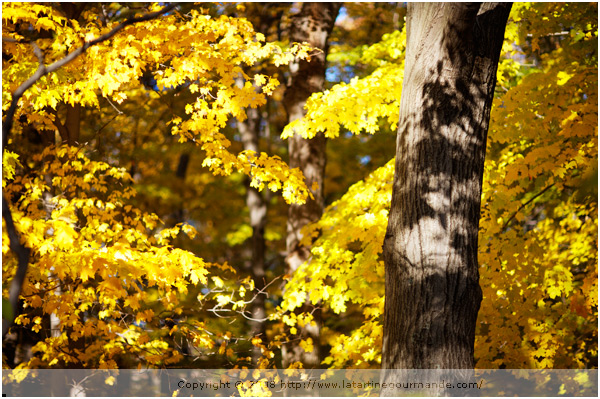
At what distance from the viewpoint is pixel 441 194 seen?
11.1 ft

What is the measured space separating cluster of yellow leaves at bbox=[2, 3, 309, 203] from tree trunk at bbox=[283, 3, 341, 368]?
6.88 ft

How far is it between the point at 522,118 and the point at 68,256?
5.42m

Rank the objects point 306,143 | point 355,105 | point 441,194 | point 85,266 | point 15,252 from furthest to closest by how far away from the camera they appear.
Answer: point 306,143 → point 355,105 → point 85,266 → point 441,194 → point 15,252

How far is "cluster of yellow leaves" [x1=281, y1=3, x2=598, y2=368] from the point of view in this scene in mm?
6355

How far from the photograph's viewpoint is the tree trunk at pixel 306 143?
8805 millimetres

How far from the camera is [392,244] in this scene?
3.55 meters

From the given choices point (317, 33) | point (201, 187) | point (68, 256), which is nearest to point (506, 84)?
point (317, 33)

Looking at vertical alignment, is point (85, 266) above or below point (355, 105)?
below

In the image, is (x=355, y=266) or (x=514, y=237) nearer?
(x=514, y=237)

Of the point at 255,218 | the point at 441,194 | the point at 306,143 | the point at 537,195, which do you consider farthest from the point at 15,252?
the point at 255,218

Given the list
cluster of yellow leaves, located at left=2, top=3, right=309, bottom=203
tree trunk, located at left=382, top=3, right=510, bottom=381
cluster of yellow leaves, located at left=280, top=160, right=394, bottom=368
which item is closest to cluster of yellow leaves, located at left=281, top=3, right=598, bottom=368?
cluster of yellow leaves, located at left=280, top=160, right=394, bottom=368

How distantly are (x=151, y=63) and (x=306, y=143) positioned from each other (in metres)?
3.49

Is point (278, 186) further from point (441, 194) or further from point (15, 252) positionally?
point (15, 252)

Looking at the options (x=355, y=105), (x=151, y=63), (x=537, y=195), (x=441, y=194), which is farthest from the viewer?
(x=537, y=195)
